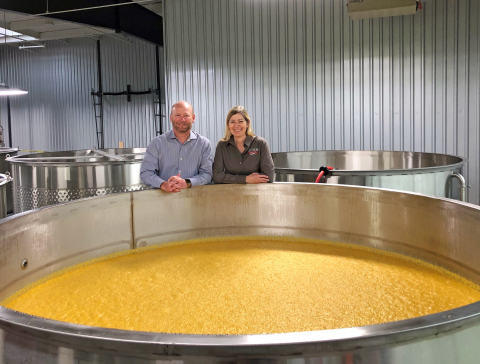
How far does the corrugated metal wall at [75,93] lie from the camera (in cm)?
1169

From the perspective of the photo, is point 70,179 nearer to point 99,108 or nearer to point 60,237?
point 60,237

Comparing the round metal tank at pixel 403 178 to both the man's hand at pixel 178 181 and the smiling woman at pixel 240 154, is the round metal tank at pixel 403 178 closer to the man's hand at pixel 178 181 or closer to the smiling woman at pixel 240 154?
the smiling woman at pixel 240 154

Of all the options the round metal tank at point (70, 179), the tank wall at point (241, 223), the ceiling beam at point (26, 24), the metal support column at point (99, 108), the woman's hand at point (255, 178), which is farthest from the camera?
the metal support column at point (99, 108)

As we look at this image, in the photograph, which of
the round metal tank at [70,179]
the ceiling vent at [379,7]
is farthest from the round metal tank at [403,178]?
the ceiling vent at [379,7]

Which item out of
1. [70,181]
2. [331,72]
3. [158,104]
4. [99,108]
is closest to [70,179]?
[70,181]

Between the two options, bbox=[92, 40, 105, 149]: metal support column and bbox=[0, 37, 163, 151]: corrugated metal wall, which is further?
bbox=[92, 40, 105, 149]: metal support column

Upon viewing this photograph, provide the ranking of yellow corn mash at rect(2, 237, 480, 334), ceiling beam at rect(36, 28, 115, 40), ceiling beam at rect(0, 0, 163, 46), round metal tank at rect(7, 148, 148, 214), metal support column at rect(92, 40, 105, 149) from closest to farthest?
yellow corn mash at rect(2, 237, 480, 334), round metal tank at rect(7, 148, 148, 214), ceiling beam at rect(0, 0, 163, 46), ceiling beam at rect(36, 28, 115, 40), metal support column at rect(92, 40, 105, 149)

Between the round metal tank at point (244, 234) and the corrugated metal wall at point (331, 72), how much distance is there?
4171 millimetres

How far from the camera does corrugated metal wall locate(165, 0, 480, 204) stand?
20.4 feet

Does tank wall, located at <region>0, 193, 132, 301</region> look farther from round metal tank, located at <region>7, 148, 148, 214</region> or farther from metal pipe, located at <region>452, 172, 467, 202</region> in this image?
metal pipe, located at <region>452, 172, 467, 202</region>

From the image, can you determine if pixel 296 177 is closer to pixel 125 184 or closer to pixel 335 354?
pixel 125 184

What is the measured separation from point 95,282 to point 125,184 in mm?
2269

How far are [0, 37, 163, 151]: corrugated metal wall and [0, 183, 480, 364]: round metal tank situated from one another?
9.01 meters

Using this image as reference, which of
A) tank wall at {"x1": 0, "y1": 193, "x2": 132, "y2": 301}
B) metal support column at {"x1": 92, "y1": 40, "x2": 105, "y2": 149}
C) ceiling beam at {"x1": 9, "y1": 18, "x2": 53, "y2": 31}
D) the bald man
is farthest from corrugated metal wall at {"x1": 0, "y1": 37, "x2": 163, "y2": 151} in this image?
tank wall at {"x1": 0, "y1": 193, "x2": 132, "y2": 301}
